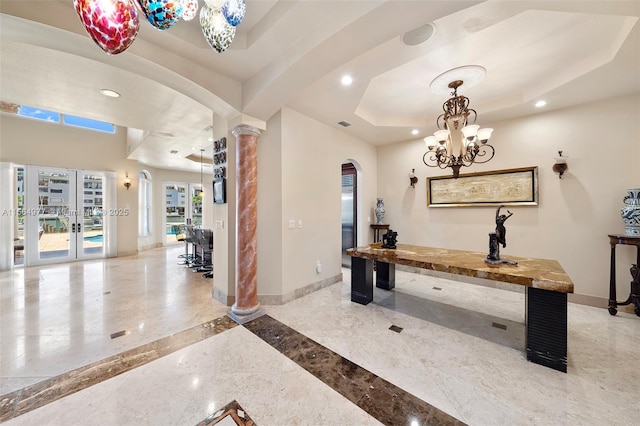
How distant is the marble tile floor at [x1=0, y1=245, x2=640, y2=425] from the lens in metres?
1.56

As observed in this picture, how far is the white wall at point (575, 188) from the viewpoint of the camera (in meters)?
3.06

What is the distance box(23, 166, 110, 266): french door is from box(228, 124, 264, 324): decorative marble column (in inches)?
241

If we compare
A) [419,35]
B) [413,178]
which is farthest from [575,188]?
[419,35]

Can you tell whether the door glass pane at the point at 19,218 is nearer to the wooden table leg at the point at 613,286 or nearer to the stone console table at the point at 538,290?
the stone console table at the point at 538,290

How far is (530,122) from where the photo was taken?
368 centimetres

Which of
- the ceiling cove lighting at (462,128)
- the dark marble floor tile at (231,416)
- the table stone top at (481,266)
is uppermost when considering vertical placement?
the ceiling cove lighting at (462,128)

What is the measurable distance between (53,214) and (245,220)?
21.0 feet

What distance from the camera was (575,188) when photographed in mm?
3348

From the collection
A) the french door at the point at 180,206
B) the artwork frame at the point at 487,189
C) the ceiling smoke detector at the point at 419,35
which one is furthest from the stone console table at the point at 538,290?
the french door at the point at 180,206

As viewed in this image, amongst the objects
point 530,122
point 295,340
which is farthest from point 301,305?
point 530,122

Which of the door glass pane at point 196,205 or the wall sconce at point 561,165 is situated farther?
the door glass pane at point 196,205

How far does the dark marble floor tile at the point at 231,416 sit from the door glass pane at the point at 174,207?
29.5 ft

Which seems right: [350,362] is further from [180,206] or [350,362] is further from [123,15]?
[180,206]

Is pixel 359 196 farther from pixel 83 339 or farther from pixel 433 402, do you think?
pixel 83 339
